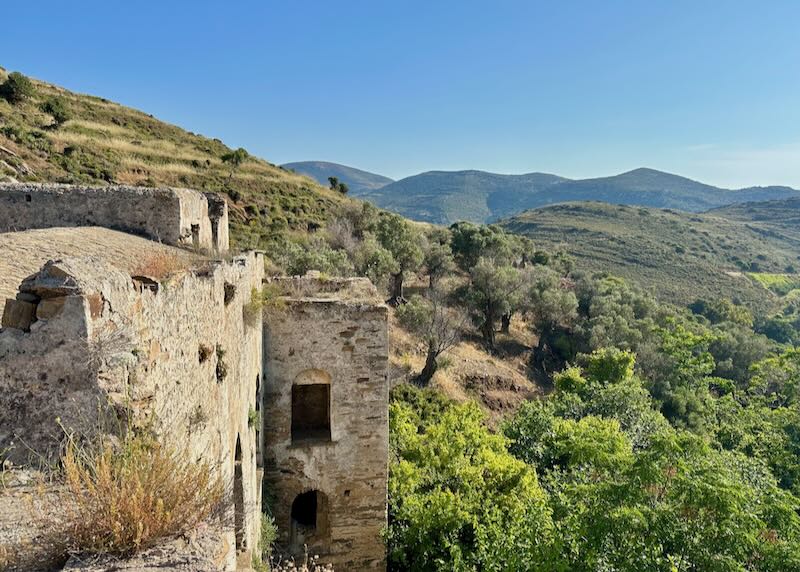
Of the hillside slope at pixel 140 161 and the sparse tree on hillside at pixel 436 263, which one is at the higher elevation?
the hillside slope at pixel 140 161

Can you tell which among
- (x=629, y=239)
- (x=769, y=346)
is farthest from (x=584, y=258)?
(x=769, y=346)

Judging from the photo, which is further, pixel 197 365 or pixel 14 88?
pixel 14 88

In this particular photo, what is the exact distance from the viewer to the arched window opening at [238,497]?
5787 mm

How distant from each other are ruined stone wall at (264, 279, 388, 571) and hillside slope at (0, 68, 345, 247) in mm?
14158

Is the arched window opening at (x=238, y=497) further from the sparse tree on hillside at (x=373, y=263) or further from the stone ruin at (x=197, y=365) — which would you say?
the sparse tree on hillside at (x=373, y=263)

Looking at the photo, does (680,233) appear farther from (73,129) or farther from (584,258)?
(73,129)

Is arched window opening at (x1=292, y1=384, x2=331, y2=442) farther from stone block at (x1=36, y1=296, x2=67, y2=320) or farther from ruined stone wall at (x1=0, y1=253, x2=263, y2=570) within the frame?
stone block at (x1=36, y1=296, x2=67, y2=320)

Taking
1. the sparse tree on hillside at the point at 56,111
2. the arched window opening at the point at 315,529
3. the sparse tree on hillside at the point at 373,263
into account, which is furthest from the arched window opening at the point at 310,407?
the sparse tree on hillside at the point at 56,111

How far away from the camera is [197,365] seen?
455 centimetres

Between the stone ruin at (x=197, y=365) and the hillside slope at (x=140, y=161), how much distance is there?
1354cm

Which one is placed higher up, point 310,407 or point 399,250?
point 399,250

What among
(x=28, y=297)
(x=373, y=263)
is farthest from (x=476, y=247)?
(x=28, y=297)

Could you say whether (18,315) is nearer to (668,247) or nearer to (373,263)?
(373,263)

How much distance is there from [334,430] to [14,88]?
39.1 m
